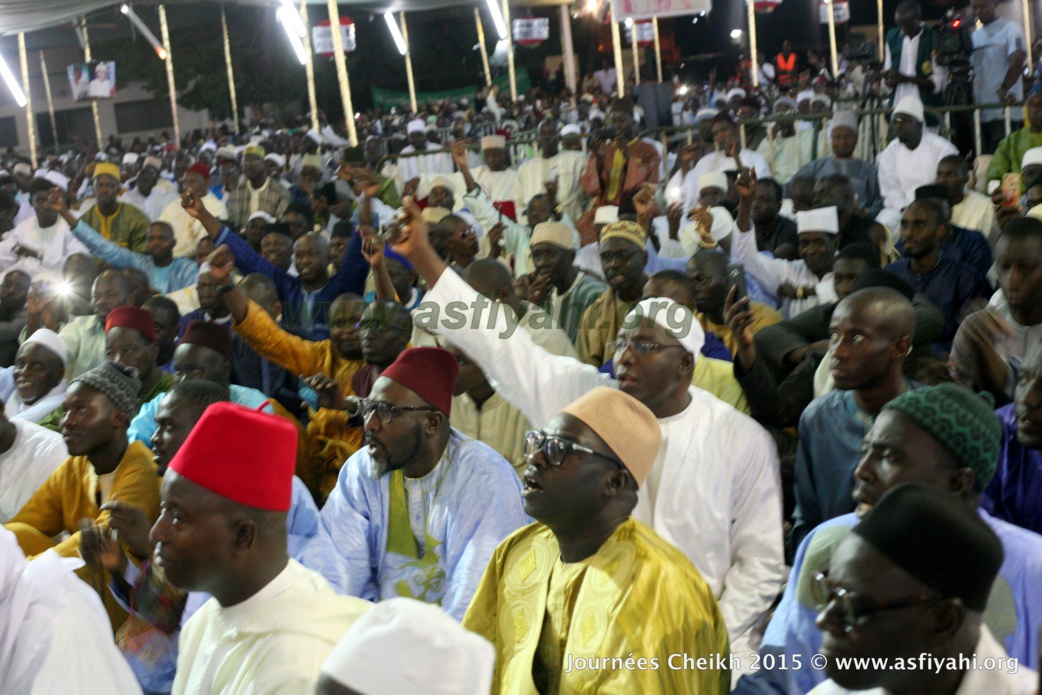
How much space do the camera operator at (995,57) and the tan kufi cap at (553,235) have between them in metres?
5.79

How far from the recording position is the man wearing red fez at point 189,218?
33.6ft

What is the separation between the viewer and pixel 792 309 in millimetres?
6262

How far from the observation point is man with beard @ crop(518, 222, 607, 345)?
20.0ft

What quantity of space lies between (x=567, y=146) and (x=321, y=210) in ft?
8.63

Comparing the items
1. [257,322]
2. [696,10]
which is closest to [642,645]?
[257,322]

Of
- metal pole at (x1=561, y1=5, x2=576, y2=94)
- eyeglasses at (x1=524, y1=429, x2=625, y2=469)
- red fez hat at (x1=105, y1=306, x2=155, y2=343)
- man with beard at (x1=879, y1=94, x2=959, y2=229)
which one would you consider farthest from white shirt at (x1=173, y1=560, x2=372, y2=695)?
metal pole at (x1=561, y1=5, x2=576, y2=94)

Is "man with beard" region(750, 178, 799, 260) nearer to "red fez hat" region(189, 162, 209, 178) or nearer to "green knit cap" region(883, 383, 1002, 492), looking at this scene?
"green knit cap" region(883, 383, 1002, 492)

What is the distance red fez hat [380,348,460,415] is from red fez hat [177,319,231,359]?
5.94ft

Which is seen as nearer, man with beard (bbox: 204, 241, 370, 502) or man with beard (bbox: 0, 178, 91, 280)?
man with beard (bbox: 204, 241, 370, 502)

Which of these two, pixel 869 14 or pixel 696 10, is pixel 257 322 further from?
pixel 869 14

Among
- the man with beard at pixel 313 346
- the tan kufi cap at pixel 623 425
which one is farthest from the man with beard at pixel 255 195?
the tan kufi cap at pixel 623 425

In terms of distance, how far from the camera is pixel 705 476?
139 inches

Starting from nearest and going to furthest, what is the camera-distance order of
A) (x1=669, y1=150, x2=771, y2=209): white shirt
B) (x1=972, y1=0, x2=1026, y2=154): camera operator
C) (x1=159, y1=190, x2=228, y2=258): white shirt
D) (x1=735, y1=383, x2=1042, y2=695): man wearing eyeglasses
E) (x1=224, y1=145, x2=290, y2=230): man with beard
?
1. (x1=735, y1=383, x2=1042, y2=695): man wearing eyeglasses
2. (x1=669, y1=150, x2=771, y2=209): white shirt
3. (x1=159, y1=190, x2=228, y2=258): white shirt
4. (x1=972, y1=0, x2=1026, y2=154): camera operator
5. (x1=224, y1=145, x2=290, y2=230): man with beard

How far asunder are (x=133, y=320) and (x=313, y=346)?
861mm
